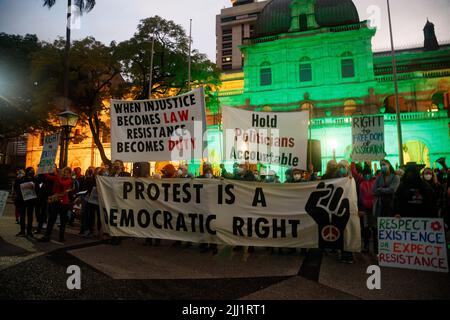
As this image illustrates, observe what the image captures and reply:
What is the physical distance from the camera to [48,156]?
816 centimetres

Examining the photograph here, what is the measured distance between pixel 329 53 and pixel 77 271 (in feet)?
102

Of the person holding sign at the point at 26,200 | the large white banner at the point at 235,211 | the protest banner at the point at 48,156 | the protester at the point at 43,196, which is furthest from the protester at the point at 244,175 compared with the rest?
the person holding sign at the point at 26,200

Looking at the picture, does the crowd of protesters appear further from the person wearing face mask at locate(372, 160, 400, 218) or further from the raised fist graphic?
the raised fist graphic

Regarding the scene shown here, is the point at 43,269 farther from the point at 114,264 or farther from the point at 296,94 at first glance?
the point at 296,94

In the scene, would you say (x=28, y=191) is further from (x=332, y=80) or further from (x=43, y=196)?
(x=332, y=80)

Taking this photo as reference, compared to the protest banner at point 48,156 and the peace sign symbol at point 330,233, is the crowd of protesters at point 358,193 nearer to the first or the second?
the protest banner at point 48,156

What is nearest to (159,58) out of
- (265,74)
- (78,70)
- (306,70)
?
(78,70)

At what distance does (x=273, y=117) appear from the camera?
669 centimetres

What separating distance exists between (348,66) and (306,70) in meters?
4.23

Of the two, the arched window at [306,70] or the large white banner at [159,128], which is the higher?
the arched window at [306,70]

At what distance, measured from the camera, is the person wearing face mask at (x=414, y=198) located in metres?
5.11

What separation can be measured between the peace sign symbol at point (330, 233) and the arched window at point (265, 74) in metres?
27.8
